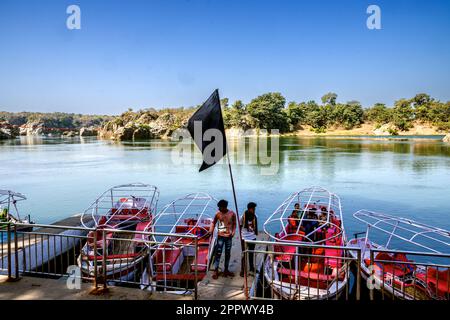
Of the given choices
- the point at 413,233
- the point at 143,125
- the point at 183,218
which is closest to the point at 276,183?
the point at 183,218

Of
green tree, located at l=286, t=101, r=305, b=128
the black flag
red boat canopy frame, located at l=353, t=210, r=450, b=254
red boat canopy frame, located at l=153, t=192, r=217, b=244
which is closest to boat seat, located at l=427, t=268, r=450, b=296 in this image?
red boat canopy frame, located at l=353, t=210, r=450, b=254

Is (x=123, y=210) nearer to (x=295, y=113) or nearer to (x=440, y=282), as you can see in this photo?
(x=440, y=282)

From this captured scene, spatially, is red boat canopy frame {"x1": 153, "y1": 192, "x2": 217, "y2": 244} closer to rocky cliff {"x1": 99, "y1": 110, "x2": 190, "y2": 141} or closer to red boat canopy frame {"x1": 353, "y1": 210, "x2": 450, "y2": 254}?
red boat canopy frame {"x1": 353, "y1": 210, "x2": 450, "y2": 254}

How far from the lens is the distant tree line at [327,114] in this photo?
10169cm

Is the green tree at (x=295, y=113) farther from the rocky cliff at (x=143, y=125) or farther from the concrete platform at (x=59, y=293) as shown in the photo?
the concrete platform at (x=59, y=293)

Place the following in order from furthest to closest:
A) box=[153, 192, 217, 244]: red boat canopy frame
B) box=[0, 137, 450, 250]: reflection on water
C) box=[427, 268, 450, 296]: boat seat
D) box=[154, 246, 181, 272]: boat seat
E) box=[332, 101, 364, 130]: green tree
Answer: box=[332, 101, 364, 130]: green tree, box=[0, 137, 450, 250]: reflection on water, box=[153, 192, 217, 244]: red boat canopy frame, box=[154, 246, 181, 272]: boat seat, box=[427, 268, 450, 296]: boat seat

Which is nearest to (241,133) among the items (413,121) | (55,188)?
(413,121)

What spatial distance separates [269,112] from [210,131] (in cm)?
10211

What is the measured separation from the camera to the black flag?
19.7 feet

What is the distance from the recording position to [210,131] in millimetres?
6145

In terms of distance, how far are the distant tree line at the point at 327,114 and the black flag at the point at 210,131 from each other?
9947 cm

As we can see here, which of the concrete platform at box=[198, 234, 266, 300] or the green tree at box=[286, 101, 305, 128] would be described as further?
the green tree at box=[286, 101, 305, 128]

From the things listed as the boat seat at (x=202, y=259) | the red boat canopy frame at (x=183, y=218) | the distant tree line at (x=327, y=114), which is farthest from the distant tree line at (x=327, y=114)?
the boat seat at (x=202, y=259)
